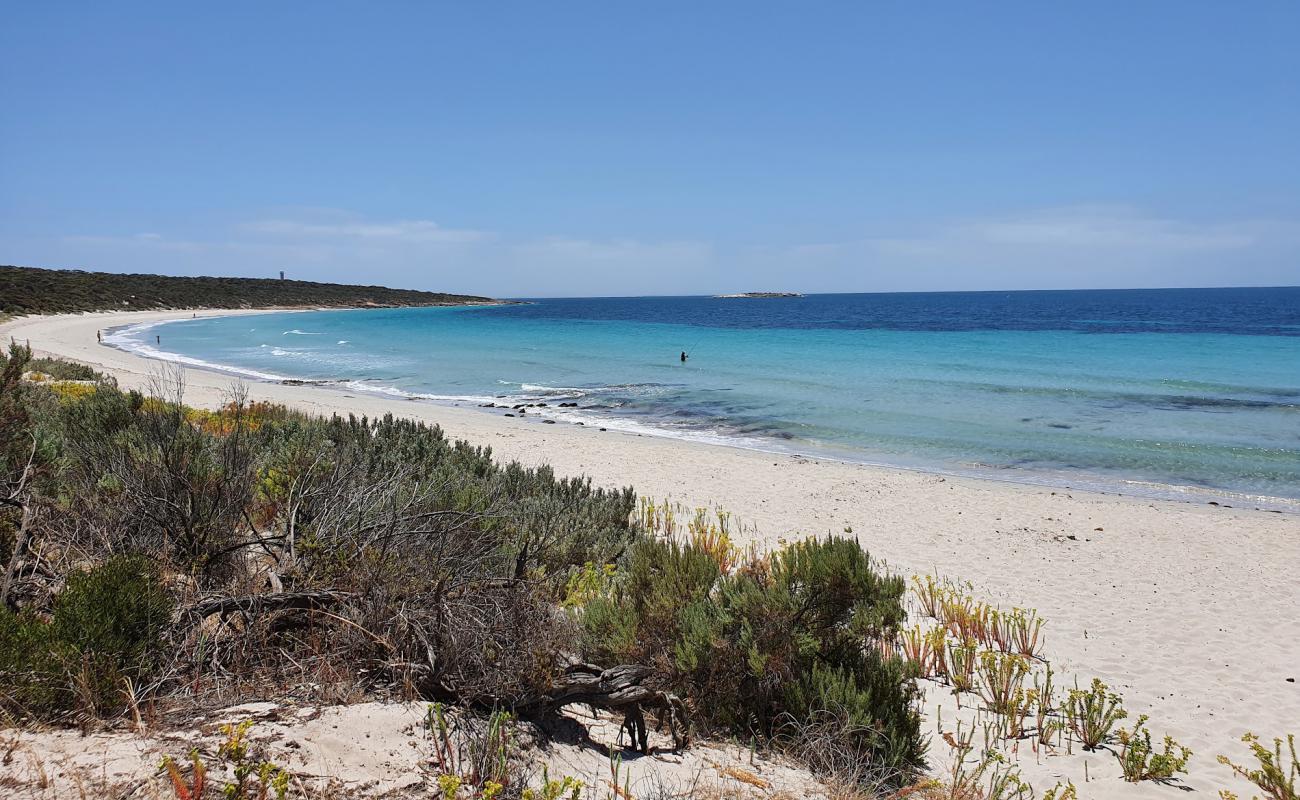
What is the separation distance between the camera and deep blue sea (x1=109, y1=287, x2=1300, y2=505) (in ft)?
48.2

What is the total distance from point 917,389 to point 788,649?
22.7 metres

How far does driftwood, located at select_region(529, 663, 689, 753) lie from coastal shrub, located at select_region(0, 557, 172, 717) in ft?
5.18

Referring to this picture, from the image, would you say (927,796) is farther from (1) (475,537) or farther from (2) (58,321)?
(2) (58,321)

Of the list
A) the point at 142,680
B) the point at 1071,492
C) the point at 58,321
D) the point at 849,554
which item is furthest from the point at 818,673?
the point at 58,321

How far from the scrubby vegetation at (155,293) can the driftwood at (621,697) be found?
6509 centimetres

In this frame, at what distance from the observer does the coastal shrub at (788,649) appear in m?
3.60

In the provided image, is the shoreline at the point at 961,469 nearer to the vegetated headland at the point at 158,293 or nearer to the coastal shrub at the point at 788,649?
the coastal shrub at the point at 788,649

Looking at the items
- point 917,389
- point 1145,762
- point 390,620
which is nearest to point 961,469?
point 1145,762

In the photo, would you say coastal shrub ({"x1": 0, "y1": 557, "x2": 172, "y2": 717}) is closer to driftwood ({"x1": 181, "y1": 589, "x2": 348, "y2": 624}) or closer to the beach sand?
driftwood ({"x1": 181, "y1": 589, "x2": 348, "y2": 624})

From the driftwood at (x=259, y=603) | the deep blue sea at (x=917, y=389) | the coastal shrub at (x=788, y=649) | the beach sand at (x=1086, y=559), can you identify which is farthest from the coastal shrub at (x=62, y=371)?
the coastal shrub at (x=788, y=649)

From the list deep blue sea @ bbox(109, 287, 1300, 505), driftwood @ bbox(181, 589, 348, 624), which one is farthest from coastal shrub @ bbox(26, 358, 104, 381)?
driftwood @ bbox(181, 589, 348, 624)

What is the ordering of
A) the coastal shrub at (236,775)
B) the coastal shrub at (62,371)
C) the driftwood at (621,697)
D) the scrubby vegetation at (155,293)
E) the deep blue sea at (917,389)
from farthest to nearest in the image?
the scrubby vegetation at (155,293) → the coastal shrub at (62,371) → the deep blue sea at (917,389) → the driftwood at (621,697) → the coastal shrub at (236,775)

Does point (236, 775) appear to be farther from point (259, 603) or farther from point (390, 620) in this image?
point (259, 603)

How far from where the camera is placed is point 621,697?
10.7 ft
